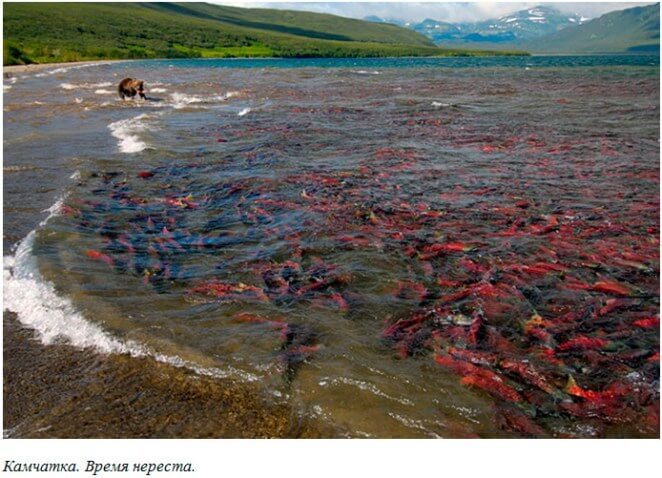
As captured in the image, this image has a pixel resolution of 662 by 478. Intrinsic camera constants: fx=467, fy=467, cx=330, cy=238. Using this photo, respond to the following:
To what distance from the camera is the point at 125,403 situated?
4.68m

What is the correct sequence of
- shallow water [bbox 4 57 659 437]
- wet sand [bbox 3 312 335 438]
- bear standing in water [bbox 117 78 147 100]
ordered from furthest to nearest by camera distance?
bear standing in water [bbox 117 78 147 100], shallow water [bbox 4 57 659 437], wet sand [bbox 3 312 335 438]

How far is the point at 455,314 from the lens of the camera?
248 inches

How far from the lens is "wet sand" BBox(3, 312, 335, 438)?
439 centimetres

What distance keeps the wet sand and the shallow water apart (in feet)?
0.83

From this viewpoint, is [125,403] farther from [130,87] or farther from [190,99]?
[190,99]

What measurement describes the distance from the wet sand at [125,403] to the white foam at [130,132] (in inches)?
476

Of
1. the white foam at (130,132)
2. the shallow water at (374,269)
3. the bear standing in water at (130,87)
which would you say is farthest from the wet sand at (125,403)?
the bear standing in water at (130,87)

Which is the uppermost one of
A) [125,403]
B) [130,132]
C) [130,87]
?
[125,403]

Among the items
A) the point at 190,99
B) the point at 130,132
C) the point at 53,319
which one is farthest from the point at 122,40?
the point at 53,319

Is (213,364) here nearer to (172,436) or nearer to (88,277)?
(172,436)

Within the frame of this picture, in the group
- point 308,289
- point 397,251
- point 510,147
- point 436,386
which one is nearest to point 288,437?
point 436,386

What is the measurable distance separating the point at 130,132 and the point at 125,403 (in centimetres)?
1671

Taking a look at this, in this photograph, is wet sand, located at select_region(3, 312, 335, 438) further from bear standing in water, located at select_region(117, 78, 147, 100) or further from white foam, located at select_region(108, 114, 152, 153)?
bear standing in water, located at select_region(117, 78, 147, 100)

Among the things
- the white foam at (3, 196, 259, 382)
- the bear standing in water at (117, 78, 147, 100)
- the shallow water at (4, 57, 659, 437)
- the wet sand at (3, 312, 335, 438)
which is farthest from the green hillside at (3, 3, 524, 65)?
the wet sand at (3, 312, 335, 438)
